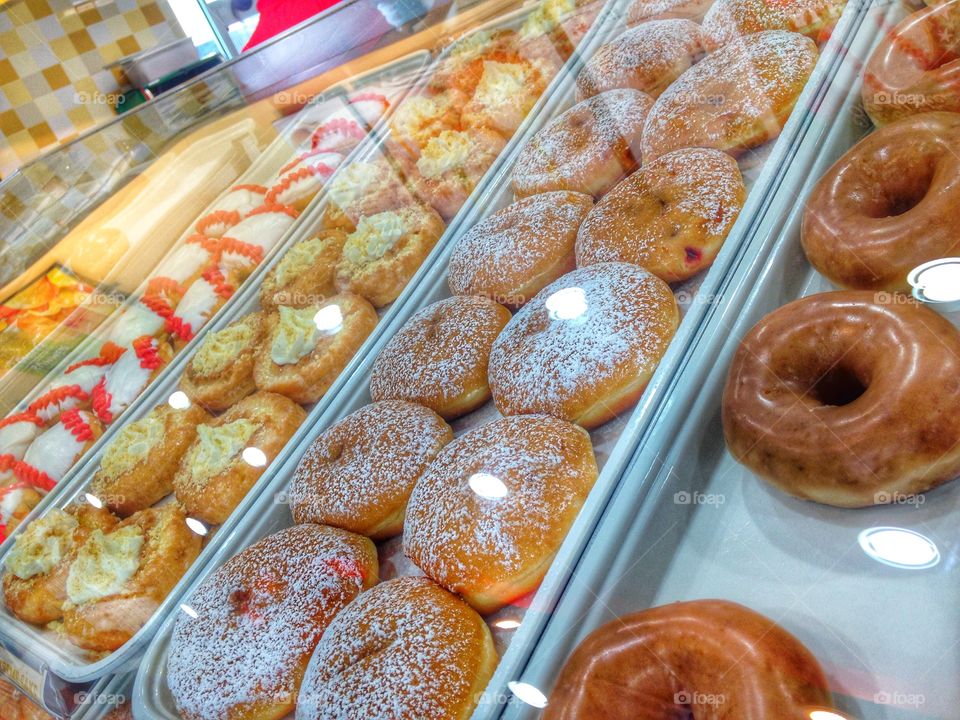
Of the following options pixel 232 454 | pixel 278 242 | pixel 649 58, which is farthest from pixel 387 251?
pixel 649 58

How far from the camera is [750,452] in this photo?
1.35 meters

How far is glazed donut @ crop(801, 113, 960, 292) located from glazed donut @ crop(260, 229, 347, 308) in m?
1.57

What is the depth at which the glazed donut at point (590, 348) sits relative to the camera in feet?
5.11

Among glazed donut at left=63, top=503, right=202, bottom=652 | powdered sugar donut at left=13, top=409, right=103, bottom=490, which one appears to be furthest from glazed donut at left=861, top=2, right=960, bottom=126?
powdered sugar donut at left=13, top=409, right=103, bottom=490

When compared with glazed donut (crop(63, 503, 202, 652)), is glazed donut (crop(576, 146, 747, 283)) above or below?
above

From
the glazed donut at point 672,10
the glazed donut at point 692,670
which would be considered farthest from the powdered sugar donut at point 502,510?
the glazed donut at point 672,10

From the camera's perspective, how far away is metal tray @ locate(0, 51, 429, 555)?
7.58 ft

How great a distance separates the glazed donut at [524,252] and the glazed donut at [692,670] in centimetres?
105

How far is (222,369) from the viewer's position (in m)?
2.39

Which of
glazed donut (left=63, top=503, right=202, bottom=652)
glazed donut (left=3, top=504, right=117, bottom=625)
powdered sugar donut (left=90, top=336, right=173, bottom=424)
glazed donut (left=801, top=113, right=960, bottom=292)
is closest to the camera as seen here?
glazed donut (left=801, top=113, right=960, bottom=292)

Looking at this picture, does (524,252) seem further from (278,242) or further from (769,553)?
(278,242)

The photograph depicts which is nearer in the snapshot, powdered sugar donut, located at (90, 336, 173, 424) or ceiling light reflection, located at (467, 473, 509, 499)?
ceiling light reflection, located at (467, 473, 509, 499)

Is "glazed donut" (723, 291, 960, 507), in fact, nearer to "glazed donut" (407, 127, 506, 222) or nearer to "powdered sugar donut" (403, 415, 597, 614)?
"powdered sugar donut" (403, 415, 597, 614)

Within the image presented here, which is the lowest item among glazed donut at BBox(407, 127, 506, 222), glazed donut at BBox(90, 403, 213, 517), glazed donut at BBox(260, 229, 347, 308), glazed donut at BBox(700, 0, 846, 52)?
glazed donut at BBox(90, 403, 213, 517)
